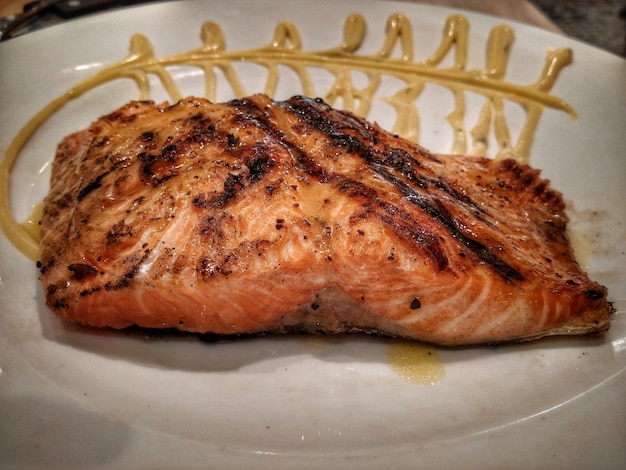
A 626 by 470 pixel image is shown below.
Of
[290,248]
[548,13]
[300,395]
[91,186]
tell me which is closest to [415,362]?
[300,395]

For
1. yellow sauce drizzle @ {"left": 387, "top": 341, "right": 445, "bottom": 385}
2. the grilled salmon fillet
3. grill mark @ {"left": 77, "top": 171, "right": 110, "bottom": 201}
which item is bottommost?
yellow sauce drizzle @ {"left": 387, "top": 341, "right": 445, "bottom": 385}

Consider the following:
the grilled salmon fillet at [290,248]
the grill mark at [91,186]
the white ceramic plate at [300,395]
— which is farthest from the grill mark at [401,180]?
the grill mark at [91,186]

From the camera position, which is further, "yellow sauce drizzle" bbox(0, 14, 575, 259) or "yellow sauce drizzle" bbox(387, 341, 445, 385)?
"yellow sauce drizzle" bbox(0, 14, 575, 259)

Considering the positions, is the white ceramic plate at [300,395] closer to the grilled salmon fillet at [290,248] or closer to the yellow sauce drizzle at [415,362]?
the yellow sauce drizzle at [415,362]

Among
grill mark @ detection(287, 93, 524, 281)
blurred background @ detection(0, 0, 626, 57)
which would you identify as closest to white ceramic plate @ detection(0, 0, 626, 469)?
grill mark @ detection(287, 93, 524, 281)

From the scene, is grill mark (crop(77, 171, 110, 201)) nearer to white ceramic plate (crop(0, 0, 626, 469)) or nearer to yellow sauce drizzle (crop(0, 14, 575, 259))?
white ceramic plate (crop(0, 0, 626, 469))

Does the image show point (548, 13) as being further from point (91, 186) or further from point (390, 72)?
point (91, 186)

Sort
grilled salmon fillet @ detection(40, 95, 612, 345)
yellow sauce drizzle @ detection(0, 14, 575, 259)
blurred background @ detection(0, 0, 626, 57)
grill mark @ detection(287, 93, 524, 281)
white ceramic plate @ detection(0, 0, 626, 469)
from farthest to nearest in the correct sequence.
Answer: blurred background @ detection(0, 0, 626, 57) → yellow sauce drizzle @ detection(0, 14, 575, 259) → grill mark @ detection(287, 93, 524, 281) → grilled salmon fillet @ detection(40, 95, 612, 345) → white ceramic plate @ detection(0, 0, 626, 469)
